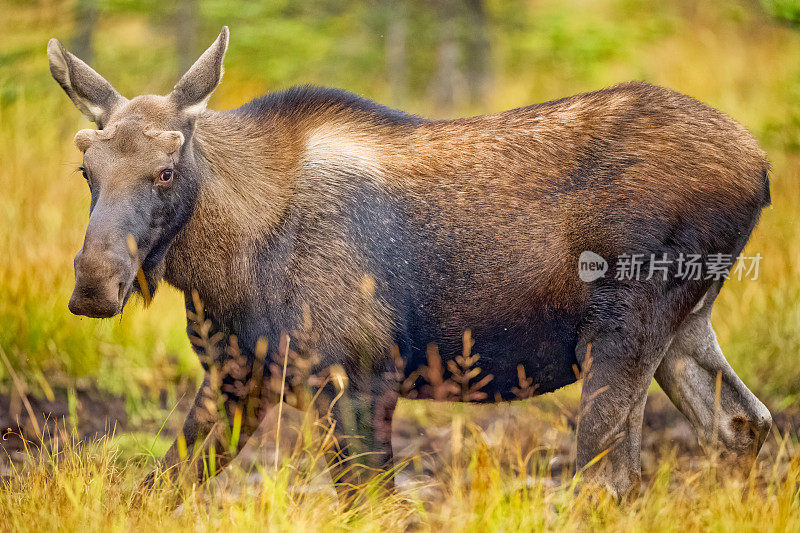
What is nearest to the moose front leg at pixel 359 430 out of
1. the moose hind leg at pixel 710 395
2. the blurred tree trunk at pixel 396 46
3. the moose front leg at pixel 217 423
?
the moose front leg at pixel 217 423

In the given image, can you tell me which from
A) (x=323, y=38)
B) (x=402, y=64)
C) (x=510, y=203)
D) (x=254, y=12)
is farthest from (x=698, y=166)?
(x=402, y=64)

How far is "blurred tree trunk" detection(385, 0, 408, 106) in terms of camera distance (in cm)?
1566

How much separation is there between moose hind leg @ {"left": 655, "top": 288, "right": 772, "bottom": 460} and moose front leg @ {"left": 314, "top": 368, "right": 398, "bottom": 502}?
4.97 ft

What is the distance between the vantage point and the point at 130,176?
371 centimetres

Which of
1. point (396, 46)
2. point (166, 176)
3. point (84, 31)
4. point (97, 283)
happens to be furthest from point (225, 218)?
point (396, 46)

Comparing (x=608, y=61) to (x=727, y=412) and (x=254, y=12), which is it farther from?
(x=727, y=412)

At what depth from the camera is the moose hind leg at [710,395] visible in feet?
14.7

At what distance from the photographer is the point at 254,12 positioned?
12961 millimetres

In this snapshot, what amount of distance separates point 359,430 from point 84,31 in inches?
297

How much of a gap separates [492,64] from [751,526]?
14.1 m

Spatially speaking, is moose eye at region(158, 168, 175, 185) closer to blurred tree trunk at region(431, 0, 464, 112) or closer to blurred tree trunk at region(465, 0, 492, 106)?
blurred tree trunk at region(431, 0, 464, 112)

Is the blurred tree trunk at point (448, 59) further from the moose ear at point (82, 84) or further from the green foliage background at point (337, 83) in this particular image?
the moose ear at point (82, 84)

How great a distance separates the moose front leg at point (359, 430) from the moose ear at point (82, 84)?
5.00ft

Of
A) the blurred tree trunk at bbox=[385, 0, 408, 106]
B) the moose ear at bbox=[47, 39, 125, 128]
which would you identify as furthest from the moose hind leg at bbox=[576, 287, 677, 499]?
the blurred tree trunk at bbox=[385, 0, 408, 106]
